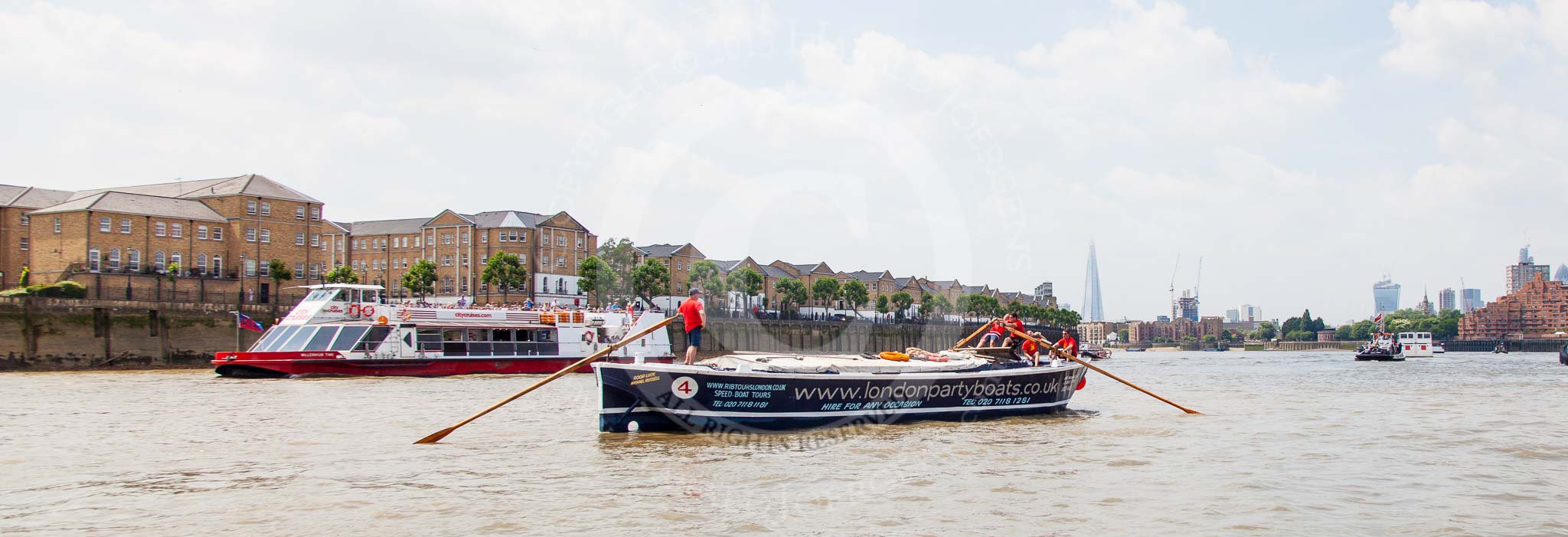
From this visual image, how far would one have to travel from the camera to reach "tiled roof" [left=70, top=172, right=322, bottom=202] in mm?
78500

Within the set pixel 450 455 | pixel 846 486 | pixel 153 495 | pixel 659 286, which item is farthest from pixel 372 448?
pixel 659 286

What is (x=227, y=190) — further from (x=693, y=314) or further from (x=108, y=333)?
(x=693, y=314)

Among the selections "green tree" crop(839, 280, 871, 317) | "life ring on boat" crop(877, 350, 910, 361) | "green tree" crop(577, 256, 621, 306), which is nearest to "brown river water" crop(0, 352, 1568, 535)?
"life ring on boat" crop(877, 350, 910, 361)

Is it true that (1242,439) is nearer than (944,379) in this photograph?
Yes

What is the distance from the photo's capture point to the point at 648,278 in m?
83.3

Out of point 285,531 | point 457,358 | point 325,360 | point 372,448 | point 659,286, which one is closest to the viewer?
point 285,531

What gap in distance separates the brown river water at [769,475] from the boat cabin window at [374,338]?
14686mm

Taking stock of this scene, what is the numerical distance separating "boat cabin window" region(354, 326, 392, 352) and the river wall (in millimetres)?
18343

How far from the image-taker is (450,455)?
53.9 ft

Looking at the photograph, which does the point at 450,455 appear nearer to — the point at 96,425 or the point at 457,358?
the point at 96,425

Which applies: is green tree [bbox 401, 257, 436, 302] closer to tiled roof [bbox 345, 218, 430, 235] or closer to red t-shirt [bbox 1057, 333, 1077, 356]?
tiled roof [bbox 345, 218, 430, 235]

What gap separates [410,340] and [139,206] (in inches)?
1726

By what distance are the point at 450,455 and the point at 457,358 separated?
2821 cm

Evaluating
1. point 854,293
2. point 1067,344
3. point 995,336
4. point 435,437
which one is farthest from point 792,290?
point 435,437
